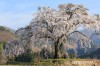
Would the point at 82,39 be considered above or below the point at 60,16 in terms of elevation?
below

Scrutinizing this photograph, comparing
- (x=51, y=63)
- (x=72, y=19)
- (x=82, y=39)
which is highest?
(x=72, y=19)

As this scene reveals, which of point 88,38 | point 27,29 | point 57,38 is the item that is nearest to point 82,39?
point 88,38

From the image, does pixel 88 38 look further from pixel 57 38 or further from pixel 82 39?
pixel 57 38

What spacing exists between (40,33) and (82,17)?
5.48m

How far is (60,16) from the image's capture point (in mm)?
38406

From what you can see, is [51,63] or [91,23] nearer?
[51,63]

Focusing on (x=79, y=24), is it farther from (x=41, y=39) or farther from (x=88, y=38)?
(x=41, y=39)

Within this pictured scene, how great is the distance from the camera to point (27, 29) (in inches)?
1528

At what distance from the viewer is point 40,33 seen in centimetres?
3772

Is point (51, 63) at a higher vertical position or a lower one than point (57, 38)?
lower

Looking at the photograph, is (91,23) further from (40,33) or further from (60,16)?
(40,33)

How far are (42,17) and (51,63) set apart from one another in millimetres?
7784

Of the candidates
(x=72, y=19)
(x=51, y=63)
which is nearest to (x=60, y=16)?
(x=72, y=19)

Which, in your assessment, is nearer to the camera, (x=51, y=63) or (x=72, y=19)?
(x=51, y=63)
